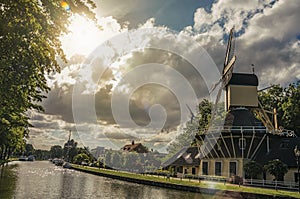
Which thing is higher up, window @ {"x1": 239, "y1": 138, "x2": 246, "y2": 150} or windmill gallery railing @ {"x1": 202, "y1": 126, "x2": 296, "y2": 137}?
windmill gallery railing @ {"x1": 202, "y1": 126, "x2": 296, "y2": 137}

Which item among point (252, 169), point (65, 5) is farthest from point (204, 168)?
point (65, 5)

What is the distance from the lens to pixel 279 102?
5097 centimetres

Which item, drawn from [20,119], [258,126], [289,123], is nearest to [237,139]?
[258,126]

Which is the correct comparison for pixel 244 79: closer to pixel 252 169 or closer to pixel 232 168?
pixel 232 168

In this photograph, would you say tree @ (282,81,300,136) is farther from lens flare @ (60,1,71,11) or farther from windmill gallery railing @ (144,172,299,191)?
lens flare @ (60,1,71,11)

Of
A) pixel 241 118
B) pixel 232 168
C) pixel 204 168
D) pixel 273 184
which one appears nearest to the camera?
pixel 273 184

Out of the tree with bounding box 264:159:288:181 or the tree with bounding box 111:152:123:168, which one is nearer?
the tree with bounding box 264:159:288:181

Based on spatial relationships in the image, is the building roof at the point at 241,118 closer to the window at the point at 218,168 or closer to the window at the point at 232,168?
the window at the point at 232,168

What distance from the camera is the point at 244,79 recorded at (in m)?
43.2

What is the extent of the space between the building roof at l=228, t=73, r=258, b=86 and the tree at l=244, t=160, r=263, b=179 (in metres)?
12.6

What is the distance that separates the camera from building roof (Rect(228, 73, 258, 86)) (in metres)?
42.8

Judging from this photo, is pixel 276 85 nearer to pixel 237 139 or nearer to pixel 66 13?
pixel 237 139

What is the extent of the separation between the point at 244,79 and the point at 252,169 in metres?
14.2

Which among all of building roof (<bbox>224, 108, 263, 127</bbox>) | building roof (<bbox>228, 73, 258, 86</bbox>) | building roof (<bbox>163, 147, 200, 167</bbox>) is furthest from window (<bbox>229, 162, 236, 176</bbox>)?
building roof (<bbox>228, 73, 258, 86</bbox>)
